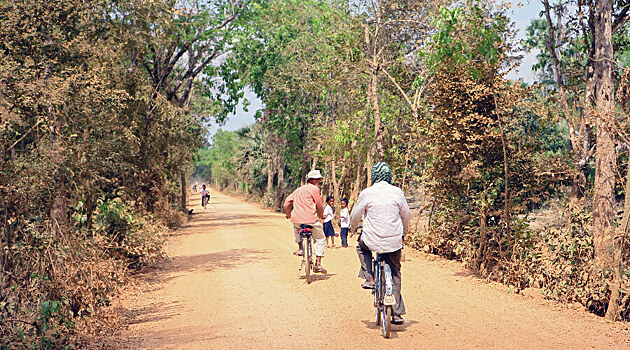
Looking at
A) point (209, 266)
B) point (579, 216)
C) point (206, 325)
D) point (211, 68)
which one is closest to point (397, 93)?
point (211, 68)

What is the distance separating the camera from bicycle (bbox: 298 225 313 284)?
1139 centimetres

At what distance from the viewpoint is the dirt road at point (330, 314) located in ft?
23.7

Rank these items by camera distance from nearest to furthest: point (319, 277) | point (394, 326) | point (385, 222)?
point (385, 222) → point (394, 326) → point (319, 277)

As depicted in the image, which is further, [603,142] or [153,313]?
[603,142]

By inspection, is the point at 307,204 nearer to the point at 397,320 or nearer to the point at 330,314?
the point at 330,314

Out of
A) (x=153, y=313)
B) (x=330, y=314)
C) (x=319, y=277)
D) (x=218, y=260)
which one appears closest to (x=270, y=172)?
(x=218, y=260)

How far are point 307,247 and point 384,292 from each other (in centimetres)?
436

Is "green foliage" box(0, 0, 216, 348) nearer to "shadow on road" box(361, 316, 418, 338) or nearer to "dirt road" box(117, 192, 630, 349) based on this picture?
"dirt road" box(117, 192, 630, 349)

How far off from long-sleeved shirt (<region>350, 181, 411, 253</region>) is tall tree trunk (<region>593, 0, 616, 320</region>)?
12.4 ft

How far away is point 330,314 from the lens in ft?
28.4

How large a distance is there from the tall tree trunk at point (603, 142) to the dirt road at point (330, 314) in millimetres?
1424

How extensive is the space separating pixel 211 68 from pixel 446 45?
1785cm

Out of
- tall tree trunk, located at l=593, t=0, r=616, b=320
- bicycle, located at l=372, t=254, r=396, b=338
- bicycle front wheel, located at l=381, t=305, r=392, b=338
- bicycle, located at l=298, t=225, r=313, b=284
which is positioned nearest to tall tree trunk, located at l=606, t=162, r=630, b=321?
tall tree trunk, located at l=593, t=0, r=616, b=320

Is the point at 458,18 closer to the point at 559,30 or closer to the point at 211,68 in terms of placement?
the point at 559,30
